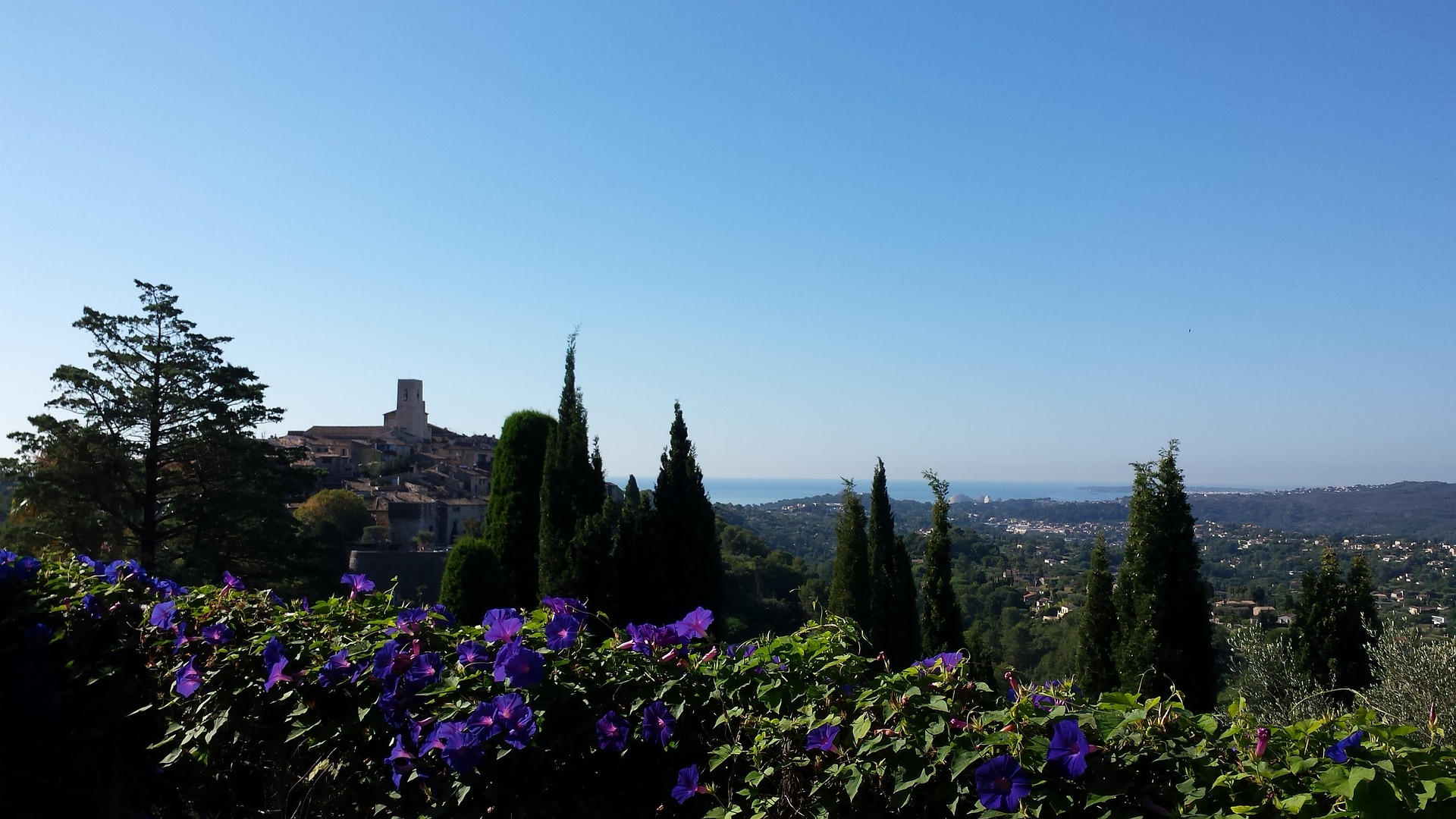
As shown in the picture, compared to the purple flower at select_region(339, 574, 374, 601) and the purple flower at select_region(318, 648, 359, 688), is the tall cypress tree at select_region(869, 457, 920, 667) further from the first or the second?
the purple flower at select_region(318, 648, 359, 688)

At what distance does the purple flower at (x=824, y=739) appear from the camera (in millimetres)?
1651

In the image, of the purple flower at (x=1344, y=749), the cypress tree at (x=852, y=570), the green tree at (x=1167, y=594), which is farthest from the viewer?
the cypress tree at (x=852, y=570)

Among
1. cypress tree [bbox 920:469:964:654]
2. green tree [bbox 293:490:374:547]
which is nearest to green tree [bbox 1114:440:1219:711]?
cypress tree [bbox 920:469:964:654]

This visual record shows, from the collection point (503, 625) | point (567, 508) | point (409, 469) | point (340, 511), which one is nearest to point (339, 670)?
point (503, 625)

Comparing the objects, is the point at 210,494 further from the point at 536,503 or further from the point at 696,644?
the point at 696,644

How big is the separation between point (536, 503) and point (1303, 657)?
11.4 meters

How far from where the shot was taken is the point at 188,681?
7.39 feet

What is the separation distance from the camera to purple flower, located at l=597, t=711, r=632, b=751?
5.93ft

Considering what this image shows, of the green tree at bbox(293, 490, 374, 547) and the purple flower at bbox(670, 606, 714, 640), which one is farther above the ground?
the purple flower at bbox(670, 606, 714, 640)

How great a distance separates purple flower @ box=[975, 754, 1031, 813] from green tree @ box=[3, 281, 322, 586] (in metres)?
18.4

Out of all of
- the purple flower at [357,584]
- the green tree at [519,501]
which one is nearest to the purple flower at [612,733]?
the purple flower at [357,584]

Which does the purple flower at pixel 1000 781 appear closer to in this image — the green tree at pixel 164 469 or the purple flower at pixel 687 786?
the purple flower at pixel 687 786

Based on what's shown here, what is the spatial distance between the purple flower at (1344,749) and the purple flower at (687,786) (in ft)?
3.70

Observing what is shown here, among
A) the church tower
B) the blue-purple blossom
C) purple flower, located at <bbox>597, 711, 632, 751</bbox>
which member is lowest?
purple flower, located at <bbox>597, 711, 632, 751</bbox>
